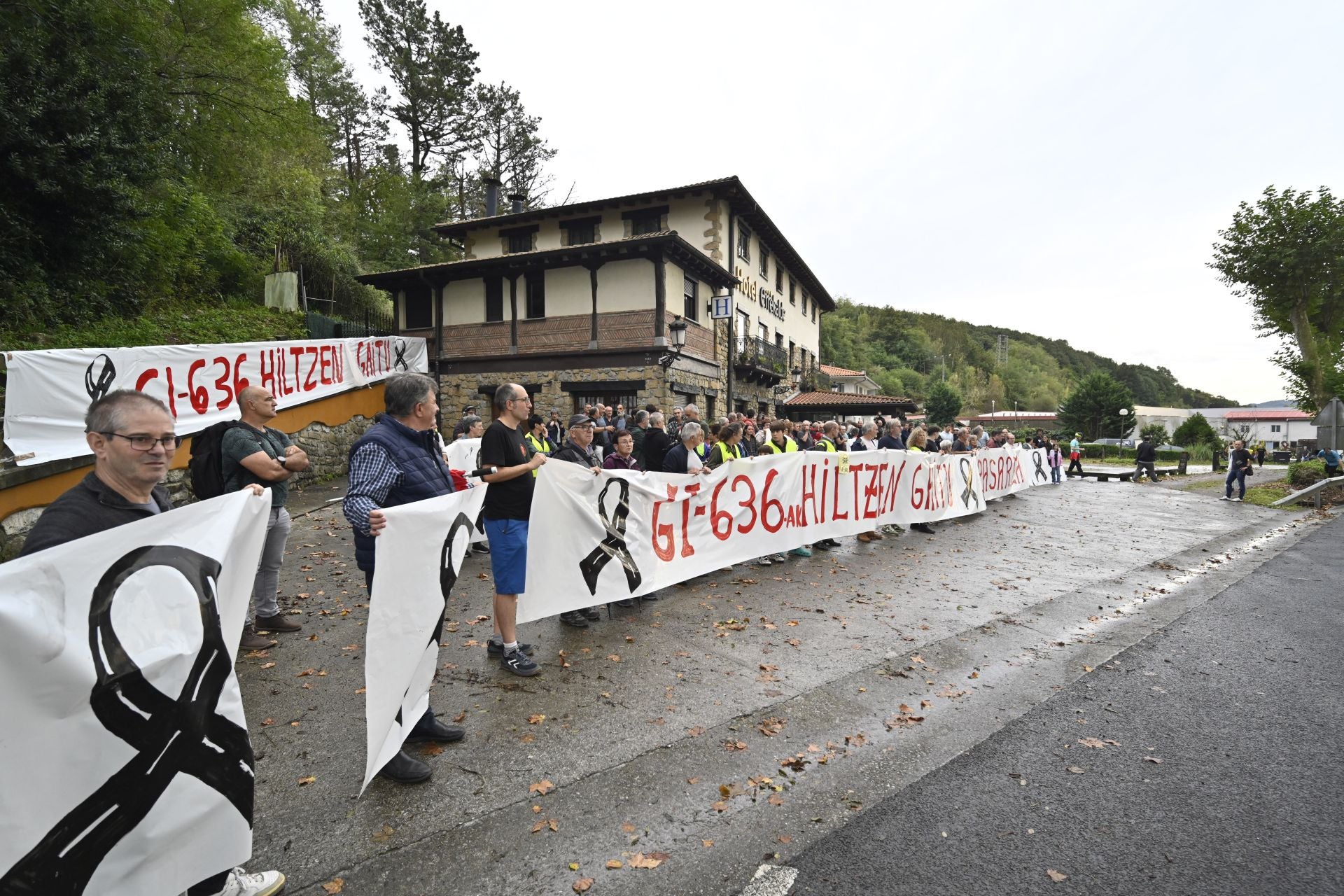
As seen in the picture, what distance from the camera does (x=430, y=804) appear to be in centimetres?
273

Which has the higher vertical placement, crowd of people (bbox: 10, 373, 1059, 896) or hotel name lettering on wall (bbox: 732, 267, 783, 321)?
hotel name lettering on wall (bbox: 732, 267, 783, 321)

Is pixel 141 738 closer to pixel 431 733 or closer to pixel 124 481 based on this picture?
pixel 124 481

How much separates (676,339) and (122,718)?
1647cm

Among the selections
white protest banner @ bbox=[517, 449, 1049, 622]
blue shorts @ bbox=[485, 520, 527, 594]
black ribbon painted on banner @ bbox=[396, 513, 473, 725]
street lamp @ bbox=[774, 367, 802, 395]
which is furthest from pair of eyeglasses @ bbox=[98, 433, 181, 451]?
street lamp @ bbox=[774, 367, 802, 395]

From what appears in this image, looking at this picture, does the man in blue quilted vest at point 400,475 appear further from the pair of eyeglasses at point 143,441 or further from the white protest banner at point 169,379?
the white protest banner at point 169,379

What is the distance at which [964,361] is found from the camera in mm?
112938

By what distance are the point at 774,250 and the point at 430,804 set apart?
93.4 feet

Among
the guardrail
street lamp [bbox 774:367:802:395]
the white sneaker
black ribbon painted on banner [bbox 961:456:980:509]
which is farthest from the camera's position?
street lamp [bbox 774:367:802:395]

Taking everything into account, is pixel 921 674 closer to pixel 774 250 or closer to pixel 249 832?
pixel 249 832

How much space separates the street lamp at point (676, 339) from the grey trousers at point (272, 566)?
13569 millimetres

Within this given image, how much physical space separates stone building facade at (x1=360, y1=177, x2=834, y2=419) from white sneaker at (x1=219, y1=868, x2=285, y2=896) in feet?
52.2

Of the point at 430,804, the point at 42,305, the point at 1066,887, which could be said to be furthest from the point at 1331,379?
the point at 42,305

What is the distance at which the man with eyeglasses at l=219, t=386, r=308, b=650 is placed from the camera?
3646mm

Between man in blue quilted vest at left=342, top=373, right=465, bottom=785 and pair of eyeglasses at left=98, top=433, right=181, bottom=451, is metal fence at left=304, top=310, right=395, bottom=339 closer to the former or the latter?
man in blue quilted vest at left=342, top=373, right=465, bottom=785
